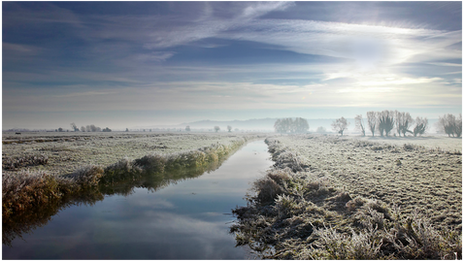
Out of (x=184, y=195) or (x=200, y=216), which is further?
(x=184, y=195)

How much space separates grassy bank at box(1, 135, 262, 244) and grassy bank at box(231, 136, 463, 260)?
319 inches

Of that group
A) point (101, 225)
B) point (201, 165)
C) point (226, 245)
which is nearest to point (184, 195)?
point (101, 225)

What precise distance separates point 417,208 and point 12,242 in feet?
42.9

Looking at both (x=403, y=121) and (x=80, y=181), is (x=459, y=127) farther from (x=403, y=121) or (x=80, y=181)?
(x=80, y=181)

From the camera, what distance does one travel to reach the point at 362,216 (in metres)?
6.93

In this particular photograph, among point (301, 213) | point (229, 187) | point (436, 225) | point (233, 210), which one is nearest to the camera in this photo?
point (436, 225)

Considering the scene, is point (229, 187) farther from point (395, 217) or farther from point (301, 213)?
point (395, 217)

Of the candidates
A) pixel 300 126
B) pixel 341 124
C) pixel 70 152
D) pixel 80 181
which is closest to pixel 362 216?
pixel 80 181

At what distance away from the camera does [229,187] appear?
15070 mm

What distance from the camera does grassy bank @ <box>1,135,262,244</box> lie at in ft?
29.7

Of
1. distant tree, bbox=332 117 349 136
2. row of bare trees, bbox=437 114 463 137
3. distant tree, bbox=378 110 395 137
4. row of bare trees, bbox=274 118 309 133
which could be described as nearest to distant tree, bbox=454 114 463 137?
row of bare trees, bbox=437 114 463 137

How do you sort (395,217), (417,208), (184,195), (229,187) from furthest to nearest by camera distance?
(229,187)
(184,195)
(417,208)
(395,217)

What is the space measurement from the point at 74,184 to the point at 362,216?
14.0 meters

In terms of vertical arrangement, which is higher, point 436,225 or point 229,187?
point 436,225
